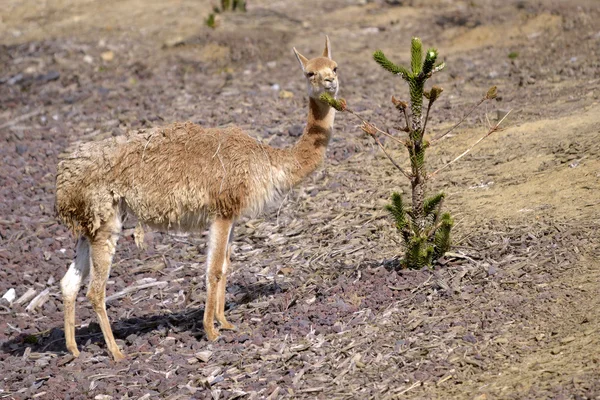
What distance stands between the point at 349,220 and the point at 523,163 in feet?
7.22

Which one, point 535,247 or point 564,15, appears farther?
point 564,15

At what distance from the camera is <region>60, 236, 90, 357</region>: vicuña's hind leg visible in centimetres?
848

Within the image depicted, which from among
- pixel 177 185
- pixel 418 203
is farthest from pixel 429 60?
pixel 177 185

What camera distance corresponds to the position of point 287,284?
29.7ft

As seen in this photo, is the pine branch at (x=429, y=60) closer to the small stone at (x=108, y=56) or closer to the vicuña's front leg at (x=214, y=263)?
the vicuña's front leg at (x=214, y=263)

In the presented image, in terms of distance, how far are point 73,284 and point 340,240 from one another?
2986mm

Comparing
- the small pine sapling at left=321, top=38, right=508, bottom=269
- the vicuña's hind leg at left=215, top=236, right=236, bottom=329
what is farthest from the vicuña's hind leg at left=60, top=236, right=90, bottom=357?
the small pine sapling at left=321, top=38, right=508, bottom=269

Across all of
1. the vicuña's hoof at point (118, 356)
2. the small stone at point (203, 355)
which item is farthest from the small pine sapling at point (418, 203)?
the vicuña's hoof at point (118, 356)

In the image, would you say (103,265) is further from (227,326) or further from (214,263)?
(227,326)

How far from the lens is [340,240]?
9594mm

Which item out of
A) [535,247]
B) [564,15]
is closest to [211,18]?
[564,15]

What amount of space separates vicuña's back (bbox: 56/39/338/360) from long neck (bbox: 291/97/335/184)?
10 millimetres

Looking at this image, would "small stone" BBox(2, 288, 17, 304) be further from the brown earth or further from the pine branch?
the pine branch

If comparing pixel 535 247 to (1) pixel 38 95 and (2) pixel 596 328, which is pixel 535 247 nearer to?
(2) pixel 596 328
